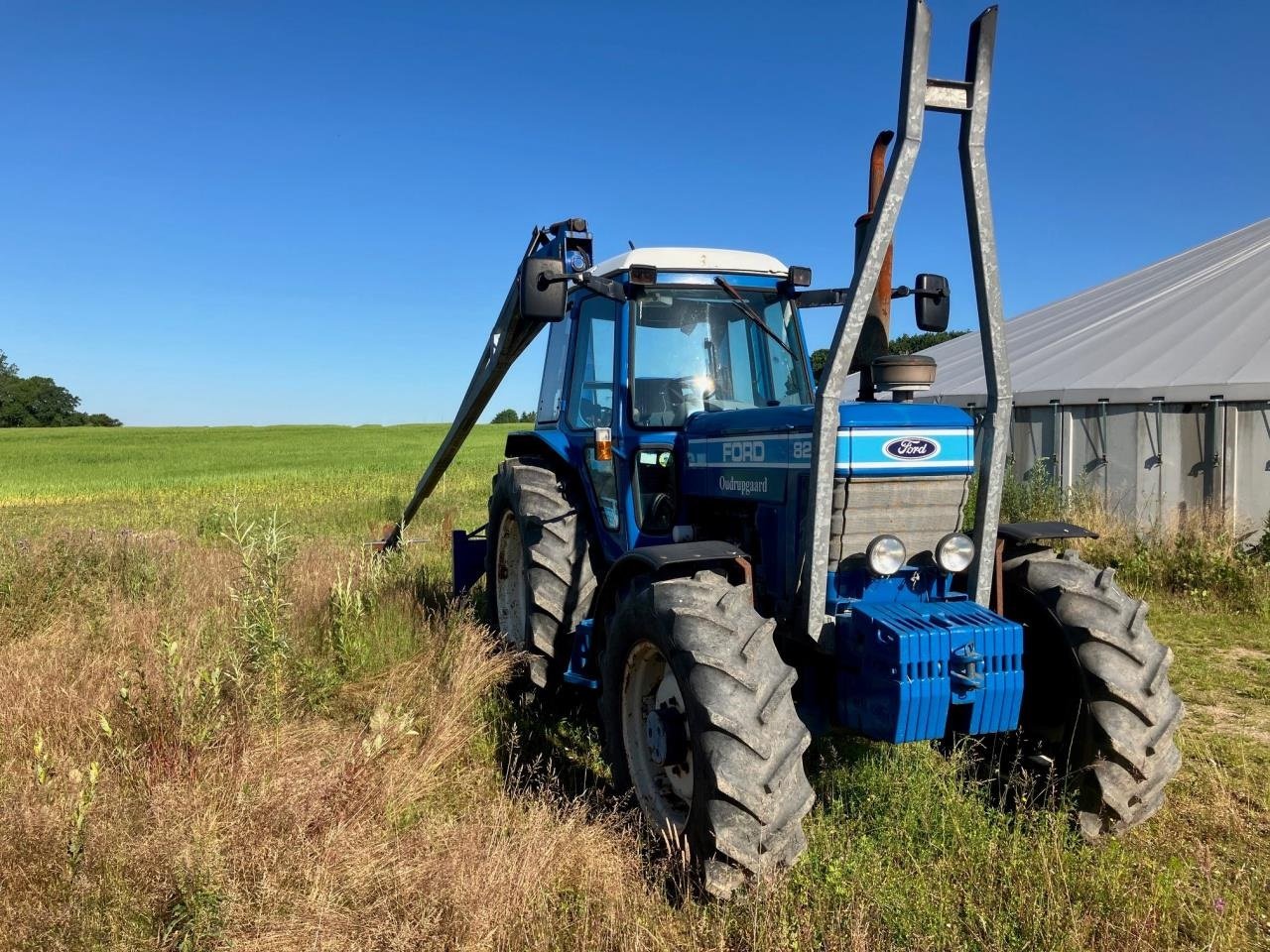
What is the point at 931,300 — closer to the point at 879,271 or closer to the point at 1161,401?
the point at 879,271

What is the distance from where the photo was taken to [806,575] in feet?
10.8

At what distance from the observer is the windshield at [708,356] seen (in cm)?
447

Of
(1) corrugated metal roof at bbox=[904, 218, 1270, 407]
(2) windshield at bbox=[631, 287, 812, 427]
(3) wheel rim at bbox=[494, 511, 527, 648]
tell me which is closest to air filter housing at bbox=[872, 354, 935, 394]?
(2) windshield at bbox=[631, 287, 812, 427]

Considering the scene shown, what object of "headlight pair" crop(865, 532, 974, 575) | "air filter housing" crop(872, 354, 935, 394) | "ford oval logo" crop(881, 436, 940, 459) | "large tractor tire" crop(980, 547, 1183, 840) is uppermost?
"air filter housing" crop(872, 354, 935, 394)

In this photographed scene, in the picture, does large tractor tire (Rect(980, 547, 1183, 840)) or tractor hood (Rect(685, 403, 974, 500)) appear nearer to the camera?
large tractor tire (Rect(980, 547, 1183, 840))

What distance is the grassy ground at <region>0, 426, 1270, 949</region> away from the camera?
2.58m

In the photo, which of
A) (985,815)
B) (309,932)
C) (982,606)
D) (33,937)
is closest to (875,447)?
(982,606)

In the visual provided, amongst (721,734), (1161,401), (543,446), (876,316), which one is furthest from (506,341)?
(1161,401)

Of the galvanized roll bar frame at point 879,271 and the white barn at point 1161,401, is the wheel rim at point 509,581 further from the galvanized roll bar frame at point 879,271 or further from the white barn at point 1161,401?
the white barn at point 1161,401

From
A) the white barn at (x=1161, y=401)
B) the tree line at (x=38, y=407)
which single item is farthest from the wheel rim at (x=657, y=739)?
the tree line at (x=38, y=407)

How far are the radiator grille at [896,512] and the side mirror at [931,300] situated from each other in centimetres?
86

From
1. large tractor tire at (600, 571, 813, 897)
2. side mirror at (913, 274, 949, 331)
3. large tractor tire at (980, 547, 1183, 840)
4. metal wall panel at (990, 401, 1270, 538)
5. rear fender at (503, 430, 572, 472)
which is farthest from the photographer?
metal wall panel at (990, 401, 1270, 538)

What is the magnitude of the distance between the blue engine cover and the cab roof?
2.05 m

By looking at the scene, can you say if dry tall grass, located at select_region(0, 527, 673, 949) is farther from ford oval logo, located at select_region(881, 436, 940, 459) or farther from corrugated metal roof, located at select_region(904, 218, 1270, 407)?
corrugated metal roof, located at select_region(904, 218, 1270, 407)
